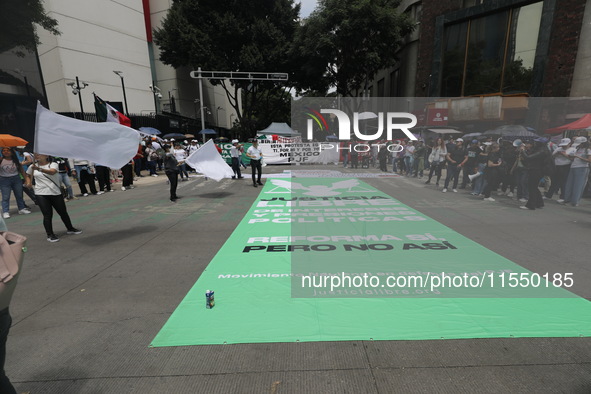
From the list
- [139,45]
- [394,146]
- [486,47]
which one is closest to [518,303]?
[394,146]

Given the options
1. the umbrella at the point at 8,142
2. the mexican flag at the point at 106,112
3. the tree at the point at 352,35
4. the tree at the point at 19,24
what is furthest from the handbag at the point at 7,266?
the tree at the point at 352,35

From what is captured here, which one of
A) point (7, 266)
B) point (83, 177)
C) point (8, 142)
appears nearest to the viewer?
point (7, 266)

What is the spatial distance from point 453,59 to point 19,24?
91.3 feet

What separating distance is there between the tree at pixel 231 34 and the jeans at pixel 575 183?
78.2 feet

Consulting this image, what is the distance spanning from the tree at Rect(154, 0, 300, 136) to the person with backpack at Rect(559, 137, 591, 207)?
23613mm

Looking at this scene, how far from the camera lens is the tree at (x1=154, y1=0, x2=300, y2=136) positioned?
87.0 feet

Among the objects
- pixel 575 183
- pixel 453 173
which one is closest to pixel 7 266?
pixel 575 183

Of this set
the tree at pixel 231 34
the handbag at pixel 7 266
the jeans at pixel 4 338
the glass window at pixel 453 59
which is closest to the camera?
the handbag at pixel 7 266

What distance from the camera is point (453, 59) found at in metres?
20.8

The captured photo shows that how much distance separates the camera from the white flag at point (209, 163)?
1009 centimetres

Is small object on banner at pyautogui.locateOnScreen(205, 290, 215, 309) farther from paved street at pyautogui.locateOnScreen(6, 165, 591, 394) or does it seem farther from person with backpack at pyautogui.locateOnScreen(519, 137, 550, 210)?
person with backpack at pyautogui.locateOnScreen(519, 137, 550, 210)

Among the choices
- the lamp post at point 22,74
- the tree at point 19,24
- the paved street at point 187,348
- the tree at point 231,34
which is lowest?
the paved street at point 187,348

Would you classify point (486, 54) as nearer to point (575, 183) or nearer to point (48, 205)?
point (575, 183)

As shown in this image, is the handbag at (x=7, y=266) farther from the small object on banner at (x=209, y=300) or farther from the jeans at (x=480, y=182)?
the jeans at (x=480, y=182)
